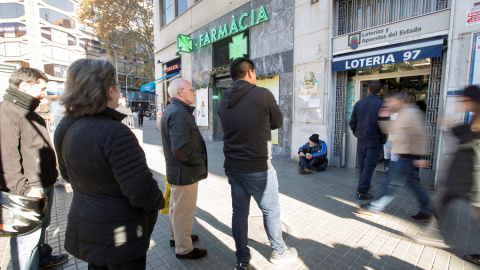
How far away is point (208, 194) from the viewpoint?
15.4ft

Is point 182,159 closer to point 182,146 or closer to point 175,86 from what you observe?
point 182,146

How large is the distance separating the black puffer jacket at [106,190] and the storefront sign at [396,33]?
18.6 ft

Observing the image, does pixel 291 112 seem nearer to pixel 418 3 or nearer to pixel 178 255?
pixel 418 3

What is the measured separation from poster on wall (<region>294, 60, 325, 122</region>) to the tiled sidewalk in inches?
96.2

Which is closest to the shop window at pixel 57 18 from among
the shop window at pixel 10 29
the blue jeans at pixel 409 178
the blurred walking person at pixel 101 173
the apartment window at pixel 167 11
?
the shop window at pixel 10 29

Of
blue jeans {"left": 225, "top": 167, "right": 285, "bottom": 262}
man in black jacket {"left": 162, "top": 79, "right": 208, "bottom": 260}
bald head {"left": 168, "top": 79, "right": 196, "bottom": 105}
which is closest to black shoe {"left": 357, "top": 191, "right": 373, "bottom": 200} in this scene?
blue jeans {"left": 225, "top": 167, "right": 285, "bottom": 262}

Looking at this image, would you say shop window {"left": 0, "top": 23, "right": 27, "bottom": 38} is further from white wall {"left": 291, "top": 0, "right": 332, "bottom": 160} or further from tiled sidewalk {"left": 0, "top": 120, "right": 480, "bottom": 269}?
white wall {"left": 291, "top": 0, "right": 332, "bottom": 160}

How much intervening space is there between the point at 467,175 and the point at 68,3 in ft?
190

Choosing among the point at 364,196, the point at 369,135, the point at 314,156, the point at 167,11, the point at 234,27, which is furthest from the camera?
the point at 167,11

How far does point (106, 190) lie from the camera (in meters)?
1.34

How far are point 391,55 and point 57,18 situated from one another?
53514 mm

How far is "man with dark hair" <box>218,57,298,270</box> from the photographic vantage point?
220cm

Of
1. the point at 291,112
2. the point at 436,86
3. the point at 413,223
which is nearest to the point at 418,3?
the point at 436,86

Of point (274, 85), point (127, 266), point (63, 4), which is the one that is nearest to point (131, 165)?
point (127, 266)
